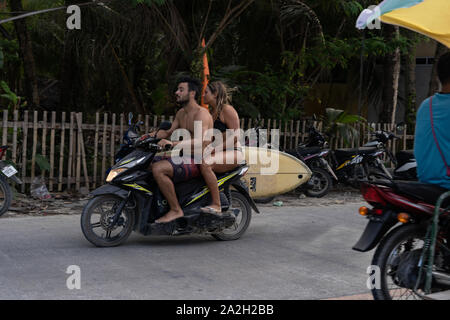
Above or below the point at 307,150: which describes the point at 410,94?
above

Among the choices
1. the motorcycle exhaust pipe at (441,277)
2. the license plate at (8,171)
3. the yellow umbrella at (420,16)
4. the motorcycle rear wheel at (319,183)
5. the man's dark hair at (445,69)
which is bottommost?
the motorcycle rear wheel at (319,183)

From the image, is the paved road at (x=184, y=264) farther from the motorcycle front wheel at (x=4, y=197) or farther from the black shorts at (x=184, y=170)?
the black shorts at (x=184, y=170)

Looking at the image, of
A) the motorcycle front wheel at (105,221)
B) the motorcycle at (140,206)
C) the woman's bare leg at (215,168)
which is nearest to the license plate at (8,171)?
the motorcycle at (140,206)

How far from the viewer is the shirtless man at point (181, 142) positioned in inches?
254

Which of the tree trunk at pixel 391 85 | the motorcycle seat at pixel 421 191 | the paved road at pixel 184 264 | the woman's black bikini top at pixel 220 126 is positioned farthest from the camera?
the tree trunk at pixel 391 85

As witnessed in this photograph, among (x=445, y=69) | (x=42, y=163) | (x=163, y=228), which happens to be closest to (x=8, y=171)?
(x=42, y=163)

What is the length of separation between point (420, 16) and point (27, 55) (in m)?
9.40

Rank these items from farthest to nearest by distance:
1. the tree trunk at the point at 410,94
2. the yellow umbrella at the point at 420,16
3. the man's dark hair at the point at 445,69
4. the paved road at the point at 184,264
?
the tree trunk at the point at 410,94
the paved road at the point at 184,264
the yellow umbrella at the point at 420,16
the man's dark hair at the point at 445,69

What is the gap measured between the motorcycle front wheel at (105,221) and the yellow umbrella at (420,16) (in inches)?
127

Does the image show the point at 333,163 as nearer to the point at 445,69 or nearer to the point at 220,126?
the point at 220,126

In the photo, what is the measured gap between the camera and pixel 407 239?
13.9 ft

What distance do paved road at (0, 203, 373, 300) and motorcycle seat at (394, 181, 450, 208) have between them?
1.20m
